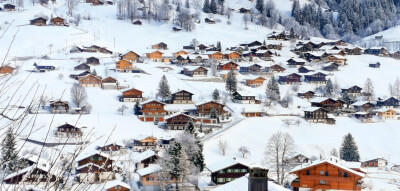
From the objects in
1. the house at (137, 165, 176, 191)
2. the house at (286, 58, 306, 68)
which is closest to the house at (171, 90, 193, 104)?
the house at (137, 165, 176, 191)

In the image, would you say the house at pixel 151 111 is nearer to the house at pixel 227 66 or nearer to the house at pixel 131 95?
the house at pixel 131 95

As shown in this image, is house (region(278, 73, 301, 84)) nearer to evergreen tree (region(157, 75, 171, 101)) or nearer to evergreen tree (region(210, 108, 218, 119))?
evergreen tree (region(157, 75, 171, 101))

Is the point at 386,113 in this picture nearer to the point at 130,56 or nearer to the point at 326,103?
the point at 326,103

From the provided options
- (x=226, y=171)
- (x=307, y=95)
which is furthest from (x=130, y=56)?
(x=226, y=171)

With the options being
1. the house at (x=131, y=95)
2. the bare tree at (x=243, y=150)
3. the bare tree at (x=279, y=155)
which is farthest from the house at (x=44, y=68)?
the bare tree at (x=279, y=155)

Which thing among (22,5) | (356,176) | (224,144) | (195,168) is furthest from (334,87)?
(22,5)
